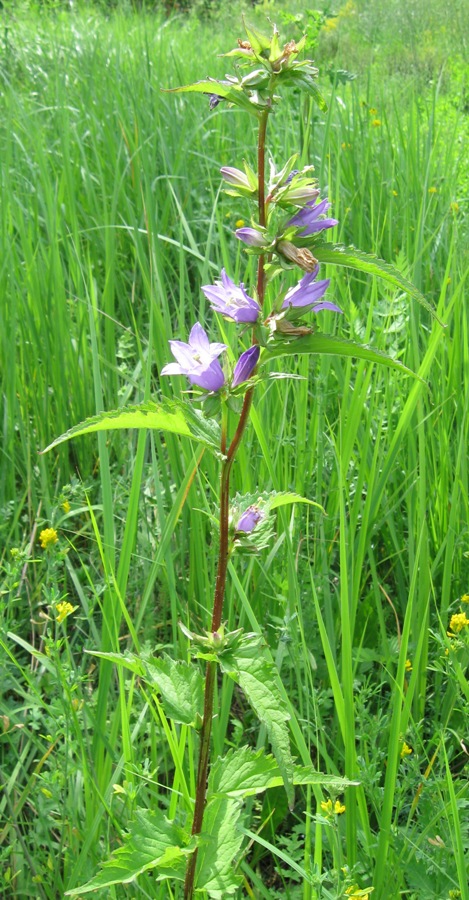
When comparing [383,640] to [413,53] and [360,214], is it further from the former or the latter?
[413,53]

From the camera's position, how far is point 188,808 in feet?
3.42

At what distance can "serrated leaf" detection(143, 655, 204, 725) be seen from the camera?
0.95m

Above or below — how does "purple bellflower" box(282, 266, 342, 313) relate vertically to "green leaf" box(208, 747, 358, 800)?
above

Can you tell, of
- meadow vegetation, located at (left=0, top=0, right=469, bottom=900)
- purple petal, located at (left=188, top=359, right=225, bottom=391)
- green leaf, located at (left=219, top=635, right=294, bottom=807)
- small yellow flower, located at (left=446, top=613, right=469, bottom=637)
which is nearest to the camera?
green leaf, located at (left=219, top=635, right=294, bottom=807)

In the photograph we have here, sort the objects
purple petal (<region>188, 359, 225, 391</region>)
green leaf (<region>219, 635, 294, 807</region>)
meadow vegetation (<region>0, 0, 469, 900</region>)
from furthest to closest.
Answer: meadow vegetation (<region>0, 0, 469, 900</region>)
purple petal (<region>188, 359, 225, 391</region>)
green leaf (<region>219, 635, 294, 807</region>)

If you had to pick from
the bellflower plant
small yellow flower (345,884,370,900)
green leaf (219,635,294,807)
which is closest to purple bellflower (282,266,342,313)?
the bellflower plant

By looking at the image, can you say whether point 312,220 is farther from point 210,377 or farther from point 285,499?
point 285,499

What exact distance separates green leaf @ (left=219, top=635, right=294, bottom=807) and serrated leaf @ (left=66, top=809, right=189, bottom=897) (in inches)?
8.6

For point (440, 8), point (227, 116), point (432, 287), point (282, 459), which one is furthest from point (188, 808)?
point (440, 8)

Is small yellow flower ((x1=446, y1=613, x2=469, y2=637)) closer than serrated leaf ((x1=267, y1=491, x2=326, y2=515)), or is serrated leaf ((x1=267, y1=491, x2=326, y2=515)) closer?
serrated leaf ((x1=267, y1=491, x2=326, y2=515))

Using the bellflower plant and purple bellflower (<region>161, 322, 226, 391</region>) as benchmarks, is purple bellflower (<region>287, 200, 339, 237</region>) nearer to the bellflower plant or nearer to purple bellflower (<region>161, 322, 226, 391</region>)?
the bellflower plant

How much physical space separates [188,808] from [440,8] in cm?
577

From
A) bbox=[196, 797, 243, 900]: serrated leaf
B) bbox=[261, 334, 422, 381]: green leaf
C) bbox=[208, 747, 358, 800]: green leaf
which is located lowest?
bbox=[196, 797, 243, 900]: serrated leaf

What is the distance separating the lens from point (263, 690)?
83cm
